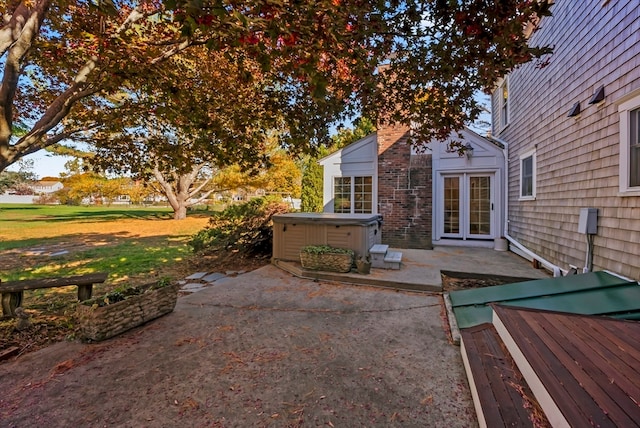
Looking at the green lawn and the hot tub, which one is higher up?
the hot tub

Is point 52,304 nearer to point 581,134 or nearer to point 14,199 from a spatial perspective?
point 581,134

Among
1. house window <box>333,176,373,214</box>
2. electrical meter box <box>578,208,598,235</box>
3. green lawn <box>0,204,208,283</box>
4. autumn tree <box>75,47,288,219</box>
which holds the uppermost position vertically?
autumn tree <box>75,47,288,219</box>

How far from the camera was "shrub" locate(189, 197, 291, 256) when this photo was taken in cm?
735

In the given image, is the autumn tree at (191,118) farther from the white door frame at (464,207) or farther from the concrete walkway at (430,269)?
the white door frame at (464,207)

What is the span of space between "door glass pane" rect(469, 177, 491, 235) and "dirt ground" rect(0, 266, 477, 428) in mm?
5834

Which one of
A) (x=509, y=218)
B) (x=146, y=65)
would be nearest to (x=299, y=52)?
(x=146, y=65)

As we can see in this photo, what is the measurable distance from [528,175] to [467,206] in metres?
2.17

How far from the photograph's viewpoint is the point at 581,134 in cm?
453

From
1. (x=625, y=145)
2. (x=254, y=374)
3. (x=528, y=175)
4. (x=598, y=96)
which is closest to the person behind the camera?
(x=254, y=374)

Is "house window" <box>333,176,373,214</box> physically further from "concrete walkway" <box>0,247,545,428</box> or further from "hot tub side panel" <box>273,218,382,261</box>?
"concrete walkway" <box>0,247,545,428</box>

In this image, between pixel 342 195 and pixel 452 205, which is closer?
pixel 452 205

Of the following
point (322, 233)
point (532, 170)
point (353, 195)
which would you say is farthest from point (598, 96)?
point (353, 195)

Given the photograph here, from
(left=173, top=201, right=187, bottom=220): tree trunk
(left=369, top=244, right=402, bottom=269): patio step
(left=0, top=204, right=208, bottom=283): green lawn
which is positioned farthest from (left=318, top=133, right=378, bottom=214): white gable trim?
(left=173, top=201, right=187, bottom=220): tree trunk

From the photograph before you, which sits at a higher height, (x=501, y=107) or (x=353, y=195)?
(x=501, y=107)
